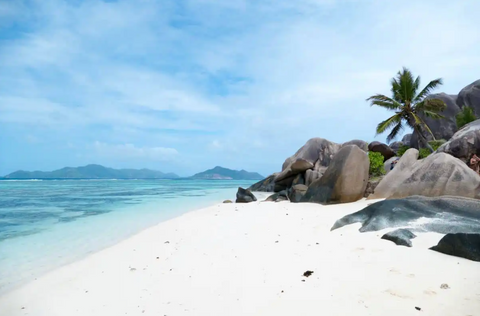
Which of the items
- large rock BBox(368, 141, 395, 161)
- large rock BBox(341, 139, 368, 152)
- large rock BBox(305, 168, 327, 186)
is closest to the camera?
large rock BBox(305, 168, 327, 186)

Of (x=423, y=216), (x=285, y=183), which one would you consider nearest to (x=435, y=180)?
(x=423, y=216)

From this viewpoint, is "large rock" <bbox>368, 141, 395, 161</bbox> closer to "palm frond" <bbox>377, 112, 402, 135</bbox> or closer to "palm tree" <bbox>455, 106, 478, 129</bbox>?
"palm frond" <bbox>377, 112, 402, 135</bbox>

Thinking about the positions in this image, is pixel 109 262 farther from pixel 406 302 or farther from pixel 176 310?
pixel 406 302

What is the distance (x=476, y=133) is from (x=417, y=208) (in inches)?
329

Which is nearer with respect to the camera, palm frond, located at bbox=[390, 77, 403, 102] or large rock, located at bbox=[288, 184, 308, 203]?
large rock, located at bbox=[288, 184, 308, 203]

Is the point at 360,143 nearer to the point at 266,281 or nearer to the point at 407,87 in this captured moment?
the point at 407,87

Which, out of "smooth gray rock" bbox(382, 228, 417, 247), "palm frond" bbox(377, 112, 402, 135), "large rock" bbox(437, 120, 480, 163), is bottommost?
"smooth gray rock" bbox(382, 228, 417, 247)

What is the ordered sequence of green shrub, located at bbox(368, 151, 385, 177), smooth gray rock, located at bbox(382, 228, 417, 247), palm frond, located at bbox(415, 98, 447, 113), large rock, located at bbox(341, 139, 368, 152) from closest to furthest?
smooth gray rock, located at bbox(382, 228, 417, 247)
green shrub, located at bbox(368, 151, 385, 177)
palm frond, located at bbox(415, 98, 447, 113)
large rock, located at bbox(341, 139, 368, 152)

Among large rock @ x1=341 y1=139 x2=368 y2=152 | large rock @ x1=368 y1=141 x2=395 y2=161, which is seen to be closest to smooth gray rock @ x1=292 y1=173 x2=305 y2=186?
large rock @ x1=341 y1=139 x2=368 y2=152

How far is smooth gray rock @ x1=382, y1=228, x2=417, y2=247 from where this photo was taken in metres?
4.48

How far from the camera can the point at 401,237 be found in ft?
15.0

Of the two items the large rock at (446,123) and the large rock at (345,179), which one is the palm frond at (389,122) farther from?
the large rock at (345,179)

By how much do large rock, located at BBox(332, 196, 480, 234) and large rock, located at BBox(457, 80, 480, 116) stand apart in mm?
34262

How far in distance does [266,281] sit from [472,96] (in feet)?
130
